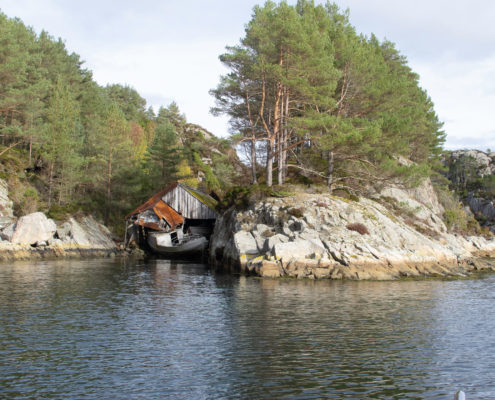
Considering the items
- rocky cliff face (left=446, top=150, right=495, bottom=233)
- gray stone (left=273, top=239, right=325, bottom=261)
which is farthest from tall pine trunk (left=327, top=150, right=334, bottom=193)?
rocky cliff face (left=446, top=150, right=495, bottom=233)

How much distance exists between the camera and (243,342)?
572 inches

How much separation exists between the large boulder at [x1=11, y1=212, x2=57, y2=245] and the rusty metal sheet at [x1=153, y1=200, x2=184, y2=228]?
11626 millimetres

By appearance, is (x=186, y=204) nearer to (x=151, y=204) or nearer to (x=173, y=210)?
(x=173, y=210)

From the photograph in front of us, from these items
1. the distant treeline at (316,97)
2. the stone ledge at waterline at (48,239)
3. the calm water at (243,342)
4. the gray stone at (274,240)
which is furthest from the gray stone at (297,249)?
the stone ledge at waterline at (48,239)

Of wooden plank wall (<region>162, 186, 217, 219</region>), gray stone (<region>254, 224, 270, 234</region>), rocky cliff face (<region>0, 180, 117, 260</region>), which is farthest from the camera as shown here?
wooden plank wall (<region>162, 186, 217, 219</region>)

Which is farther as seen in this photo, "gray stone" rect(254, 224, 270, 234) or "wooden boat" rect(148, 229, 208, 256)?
"wooden boat" rect(148, 229, 208, 256)

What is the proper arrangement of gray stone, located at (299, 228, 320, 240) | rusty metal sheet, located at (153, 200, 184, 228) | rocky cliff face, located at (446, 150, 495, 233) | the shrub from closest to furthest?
gray stone, located at (299, 228, 320, 240)
the shrub
rusty metal sheet, located at (153, 200, 184, 228)
rocky cliff face, located at (446, 150, 495, 233)

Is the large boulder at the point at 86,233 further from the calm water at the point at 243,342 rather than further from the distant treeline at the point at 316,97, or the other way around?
the calm water at the point at 243,342

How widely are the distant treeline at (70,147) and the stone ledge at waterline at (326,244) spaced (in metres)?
9.81

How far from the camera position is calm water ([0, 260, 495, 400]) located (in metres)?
10.6

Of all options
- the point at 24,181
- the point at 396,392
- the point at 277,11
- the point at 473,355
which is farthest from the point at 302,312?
the point at 24,181

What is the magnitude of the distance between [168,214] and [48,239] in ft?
43.0

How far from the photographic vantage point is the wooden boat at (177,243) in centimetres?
4875

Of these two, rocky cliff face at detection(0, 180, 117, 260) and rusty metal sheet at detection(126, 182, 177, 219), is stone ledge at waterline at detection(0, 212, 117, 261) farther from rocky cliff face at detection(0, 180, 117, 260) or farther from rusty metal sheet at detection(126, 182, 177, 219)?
rusty metal sheet at detection(126, 182, 177, 219)
